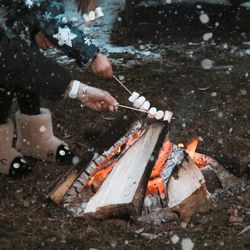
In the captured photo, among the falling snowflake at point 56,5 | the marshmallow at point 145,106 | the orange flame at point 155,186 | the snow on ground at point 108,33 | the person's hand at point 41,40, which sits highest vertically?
the falling snowflake at point 56,5

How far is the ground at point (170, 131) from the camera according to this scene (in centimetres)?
336

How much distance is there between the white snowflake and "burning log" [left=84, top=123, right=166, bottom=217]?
0.93 metres

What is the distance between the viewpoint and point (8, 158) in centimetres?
416

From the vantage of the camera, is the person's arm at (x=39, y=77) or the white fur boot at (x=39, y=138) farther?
the white fur boot at (x=39, y=138)

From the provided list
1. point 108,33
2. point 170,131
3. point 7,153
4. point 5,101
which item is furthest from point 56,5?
point 108,33

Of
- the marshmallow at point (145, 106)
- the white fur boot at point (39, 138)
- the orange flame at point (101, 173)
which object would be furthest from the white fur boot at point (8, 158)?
the marshmallow at point (145, 106)

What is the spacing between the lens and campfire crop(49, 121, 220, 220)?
3.41 m

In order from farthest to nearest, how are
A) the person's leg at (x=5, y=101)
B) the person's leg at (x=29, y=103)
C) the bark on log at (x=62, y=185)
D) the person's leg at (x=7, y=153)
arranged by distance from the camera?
1. the person's leg at (x=29, y=103)
2. the person's leg at (x=7, y=153)
3. the person's leg at (x=5, y=101)
4. the bark on log at (x=62, y=185)

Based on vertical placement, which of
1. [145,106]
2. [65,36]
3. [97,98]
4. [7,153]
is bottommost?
[7,153]

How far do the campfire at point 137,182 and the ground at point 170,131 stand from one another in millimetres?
105

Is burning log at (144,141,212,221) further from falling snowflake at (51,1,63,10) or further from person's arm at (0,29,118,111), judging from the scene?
falling snowflake at (51,1,63,10)

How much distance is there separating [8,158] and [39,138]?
36cm

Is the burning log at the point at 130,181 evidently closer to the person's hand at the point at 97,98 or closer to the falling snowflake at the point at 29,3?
the person's hand at the point at 97,98

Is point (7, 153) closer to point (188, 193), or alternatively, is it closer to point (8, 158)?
point (8, 158)
